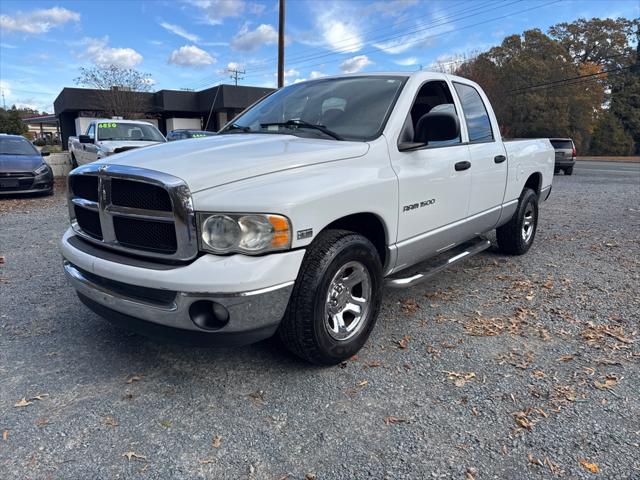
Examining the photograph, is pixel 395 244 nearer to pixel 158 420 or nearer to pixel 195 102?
pixel 158 420

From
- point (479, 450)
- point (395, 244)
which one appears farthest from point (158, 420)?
point (395, 244)

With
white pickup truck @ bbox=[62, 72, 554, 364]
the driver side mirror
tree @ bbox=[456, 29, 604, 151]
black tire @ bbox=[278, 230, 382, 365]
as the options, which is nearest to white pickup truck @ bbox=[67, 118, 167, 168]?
white pickup truck @ bbox=[62, 72, 554, 364]

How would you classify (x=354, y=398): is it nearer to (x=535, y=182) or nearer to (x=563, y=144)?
(x=535, y=182)

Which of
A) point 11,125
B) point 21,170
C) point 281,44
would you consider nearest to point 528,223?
point 21,170

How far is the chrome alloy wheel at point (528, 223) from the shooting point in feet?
18.5

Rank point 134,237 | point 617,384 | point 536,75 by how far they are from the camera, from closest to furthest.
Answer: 1. point 134,237
2. point 617,384
3. point 536,75

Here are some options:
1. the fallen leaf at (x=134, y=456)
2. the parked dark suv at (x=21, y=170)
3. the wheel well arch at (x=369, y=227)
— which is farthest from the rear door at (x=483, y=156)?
the parked dark suv at (x=21, y=170)

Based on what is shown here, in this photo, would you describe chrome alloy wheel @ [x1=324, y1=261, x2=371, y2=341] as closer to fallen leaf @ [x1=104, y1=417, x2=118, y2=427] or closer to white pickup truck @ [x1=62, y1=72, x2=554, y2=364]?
white pickup truck @ [x1=62, y1=72, x2=554, y2=364]

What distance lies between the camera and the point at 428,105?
4047 mm

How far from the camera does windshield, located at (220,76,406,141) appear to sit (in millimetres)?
3408

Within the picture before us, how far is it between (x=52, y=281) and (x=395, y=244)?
11.7 feet

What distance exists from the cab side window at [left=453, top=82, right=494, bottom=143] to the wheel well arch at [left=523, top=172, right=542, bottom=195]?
131 cm

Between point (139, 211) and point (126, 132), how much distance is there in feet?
37.0

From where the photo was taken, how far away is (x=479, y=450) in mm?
2281
